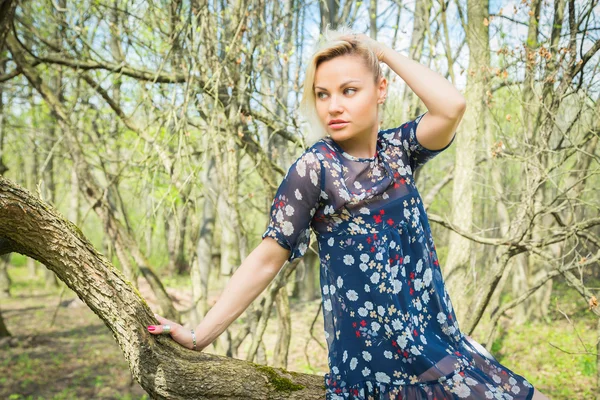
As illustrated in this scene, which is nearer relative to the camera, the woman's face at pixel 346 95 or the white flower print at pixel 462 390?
the white flower print at pixel 462 390

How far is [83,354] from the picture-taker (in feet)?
26.7

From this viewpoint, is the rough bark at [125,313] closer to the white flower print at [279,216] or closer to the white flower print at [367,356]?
the white flower print at [367,356]

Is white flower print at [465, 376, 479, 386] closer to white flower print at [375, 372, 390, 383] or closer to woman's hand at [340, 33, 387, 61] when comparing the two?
white flower print at [375, 372, 390, 383]

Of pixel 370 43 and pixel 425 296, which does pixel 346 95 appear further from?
pixel 425 296

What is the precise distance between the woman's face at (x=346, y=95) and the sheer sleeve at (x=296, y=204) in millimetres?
152


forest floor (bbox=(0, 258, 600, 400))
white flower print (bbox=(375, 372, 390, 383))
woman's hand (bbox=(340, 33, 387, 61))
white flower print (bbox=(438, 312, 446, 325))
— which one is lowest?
forest floor (bbox=(0, 258, 600, 400))

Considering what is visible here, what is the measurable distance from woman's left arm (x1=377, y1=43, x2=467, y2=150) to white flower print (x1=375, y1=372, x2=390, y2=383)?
2.48 ft

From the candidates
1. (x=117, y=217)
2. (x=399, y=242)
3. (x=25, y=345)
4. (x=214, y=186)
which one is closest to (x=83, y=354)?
(x=25, y=345)

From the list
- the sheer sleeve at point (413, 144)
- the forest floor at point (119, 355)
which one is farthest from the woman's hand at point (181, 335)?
the forest floor at point (119, 355)

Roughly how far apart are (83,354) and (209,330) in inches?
288

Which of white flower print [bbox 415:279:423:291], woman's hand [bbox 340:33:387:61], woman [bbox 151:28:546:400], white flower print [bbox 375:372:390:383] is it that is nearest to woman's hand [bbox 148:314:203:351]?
woman [bbox 151:28:546:400]

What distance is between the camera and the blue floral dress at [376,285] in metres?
1.63

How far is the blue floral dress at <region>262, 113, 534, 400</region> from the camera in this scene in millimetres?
1635

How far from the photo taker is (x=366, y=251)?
65.7 inches
